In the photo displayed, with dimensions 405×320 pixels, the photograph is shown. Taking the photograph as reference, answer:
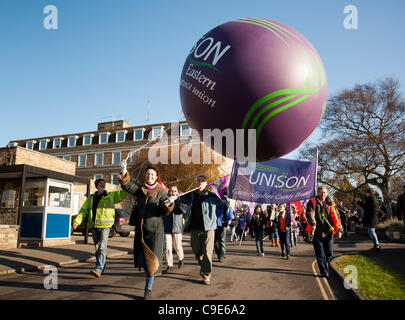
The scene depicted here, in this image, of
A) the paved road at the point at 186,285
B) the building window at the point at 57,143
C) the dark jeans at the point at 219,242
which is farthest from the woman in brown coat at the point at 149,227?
the building window at the point at 57,143

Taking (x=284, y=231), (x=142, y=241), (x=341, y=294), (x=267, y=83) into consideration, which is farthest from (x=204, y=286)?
(x=284, y=231)

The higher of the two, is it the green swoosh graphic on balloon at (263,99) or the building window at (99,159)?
the building window at (99,159)

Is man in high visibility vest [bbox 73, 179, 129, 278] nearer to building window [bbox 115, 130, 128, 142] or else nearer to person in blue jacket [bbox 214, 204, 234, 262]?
person in blue jacket [bbox 214, 204, 234, 262]

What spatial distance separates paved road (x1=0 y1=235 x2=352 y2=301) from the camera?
16.1 feet

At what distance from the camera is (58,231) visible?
13086 mm

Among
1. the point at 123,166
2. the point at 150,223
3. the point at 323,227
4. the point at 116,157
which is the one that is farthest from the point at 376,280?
the point at 116,157

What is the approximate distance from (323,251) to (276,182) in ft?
14.4

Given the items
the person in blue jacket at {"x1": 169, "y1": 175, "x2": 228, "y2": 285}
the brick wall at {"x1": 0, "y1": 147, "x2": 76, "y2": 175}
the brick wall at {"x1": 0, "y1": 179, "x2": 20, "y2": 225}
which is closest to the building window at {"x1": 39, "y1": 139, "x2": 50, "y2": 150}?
the brick wall at {"x1": 0, "y1": 147, "x2": 76, "y2": 175}

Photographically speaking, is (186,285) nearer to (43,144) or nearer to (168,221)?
(168,221)

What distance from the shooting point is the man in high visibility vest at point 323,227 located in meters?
6.57

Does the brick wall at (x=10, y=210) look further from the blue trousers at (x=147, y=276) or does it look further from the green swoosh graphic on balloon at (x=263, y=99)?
the green swoosh graphic on balloon at (x=263, y=99)

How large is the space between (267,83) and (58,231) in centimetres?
1244

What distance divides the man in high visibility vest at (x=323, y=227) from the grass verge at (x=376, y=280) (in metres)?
0.50
